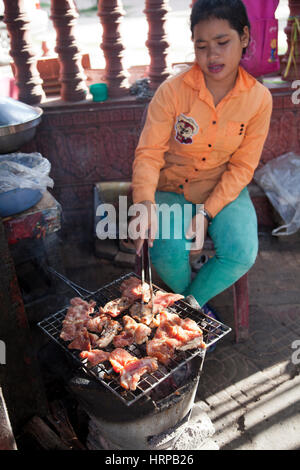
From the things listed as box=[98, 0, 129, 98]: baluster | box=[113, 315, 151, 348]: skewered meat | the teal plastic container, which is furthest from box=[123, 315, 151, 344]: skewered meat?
box=[98, 0, 129, 98]: baluster

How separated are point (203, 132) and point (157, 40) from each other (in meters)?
1.89

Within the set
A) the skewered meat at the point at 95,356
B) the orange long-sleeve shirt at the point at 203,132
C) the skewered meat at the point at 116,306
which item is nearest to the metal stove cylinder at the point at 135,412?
the skewered meat at the point at 95,356

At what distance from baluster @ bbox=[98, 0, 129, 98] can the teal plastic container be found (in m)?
0.10

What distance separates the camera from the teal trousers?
294 centimetres

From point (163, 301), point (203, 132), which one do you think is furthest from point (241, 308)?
point (203, 132)

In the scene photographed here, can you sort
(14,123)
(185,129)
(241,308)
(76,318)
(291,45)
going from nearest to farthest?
(76,318) → (185,129) → (14,123) → (241,308) → (291,45)

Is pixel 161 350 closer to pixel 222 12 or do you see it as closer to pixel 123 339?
pixel 123 339

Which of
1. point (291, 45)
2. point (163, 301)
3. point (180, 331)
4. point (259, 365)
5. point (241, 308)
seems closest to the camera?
point (180, 331)

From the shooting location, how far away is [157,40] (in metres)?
4.34

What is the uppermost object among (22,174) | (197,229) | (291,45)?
(291,45)

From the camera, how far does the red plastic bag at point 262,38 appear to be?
150 inches

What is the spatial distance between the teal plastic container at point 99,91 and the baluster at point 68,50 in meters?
0.17

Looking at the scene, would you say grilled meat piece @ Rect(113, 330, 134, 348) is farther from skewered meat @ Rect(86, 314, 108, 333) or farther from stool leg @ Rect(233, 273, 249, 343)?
stool leg @ Rect(233, 273, 249, 343)
